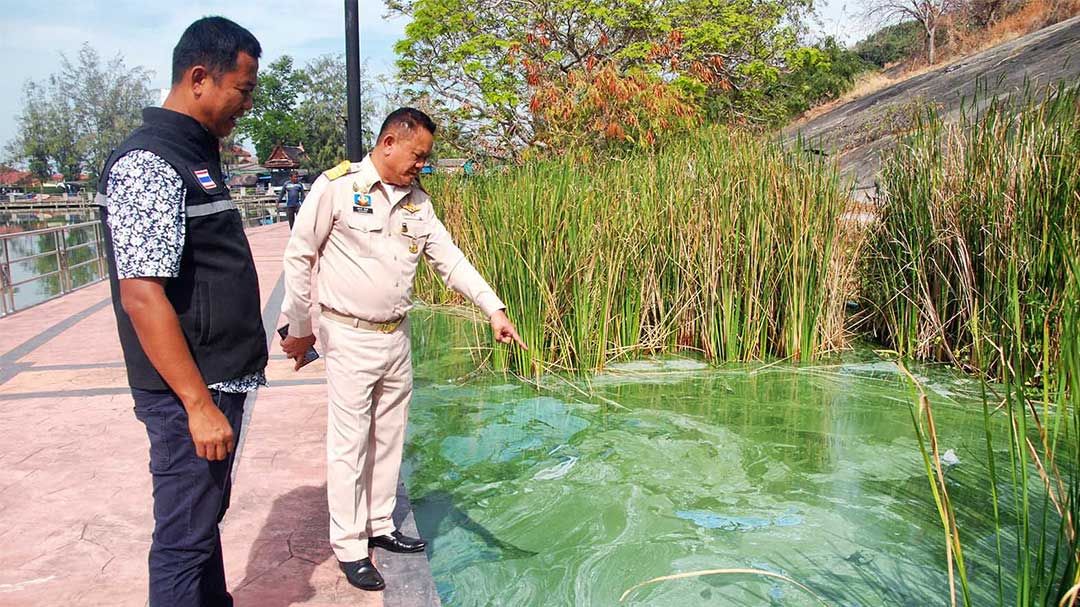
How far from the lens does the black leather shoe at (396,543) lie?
8.37 ft

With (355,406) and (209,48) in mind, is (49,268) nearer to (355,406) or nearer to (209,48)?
(355,406)

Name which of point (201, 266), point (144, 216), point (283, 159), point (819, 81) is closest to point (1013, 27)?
point (819, 81)

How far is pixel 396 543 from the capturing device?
2.55 m

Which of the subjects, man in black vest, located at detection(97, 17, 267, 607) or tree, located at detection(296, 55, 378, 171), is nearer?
man in black vest, located at detection(97, 17, 267, 607)

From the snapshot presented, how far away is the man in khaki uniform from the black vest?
52cm

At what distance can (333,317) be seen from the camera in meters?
2.37

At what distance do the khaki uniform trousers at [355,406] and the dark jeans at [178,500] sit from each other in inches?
22.9

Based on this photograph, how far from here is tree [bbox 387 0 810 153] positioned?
12.9 meters

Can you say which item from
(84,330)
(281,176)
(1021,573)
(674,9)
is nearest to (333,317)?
(1021,573)

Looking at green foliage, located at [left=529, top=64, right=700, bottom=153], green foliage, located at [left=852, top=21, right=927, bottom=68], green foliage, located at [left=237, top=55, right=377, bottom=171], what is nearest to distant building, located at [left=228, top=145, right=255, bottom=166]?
green foliage, located at [left=237, top=55, right=377, bottom=171]

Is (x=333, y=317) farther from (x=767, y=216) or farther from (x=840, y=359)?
(x=840, y=359)

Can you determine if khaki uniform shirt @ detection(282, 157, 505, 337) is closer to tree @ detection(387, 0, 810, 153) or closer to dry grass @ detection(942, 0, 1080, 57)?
tree @ detection(387, 0, 810, 153)

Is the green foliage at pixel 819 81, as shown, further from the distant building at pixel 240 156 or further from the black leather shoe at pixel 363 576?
the distant building at pixel 240 156

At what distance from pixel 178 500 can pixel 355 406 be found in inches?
27.5
